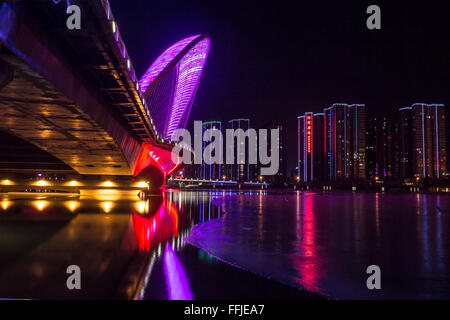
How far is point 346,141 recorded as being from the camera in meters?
129

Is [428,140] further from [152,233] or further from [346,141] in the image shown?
[152,233]

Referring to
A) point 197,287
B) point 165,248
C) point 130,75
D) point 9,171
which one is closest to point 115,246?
point 165,248

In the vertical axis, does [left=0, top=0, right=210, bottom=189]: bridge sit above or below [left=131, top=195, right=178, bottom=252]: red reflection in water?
above

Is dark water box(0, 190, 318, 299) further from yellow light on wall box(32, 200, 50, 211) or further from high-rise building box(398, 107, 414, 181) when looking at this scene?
high-rise building box(398, 107, 414, 181)

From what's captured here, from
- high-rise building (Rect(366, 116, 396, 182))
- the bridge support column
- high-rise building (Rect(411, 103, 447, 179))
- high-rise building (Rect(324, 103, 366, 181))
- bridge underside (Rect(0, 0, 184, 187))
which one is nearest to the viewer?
bridge underside (Rect(0, 0, 184, 187))

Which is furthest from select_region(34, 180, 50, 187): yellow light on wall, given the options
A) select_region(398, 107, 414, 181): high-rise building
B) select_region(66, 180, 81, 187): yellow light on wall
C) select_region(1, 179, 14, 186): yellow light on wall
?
select_region(398, 107, 414, 181): high-rise building

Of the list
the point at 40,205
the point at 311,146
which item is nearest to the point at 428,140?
the point at 311,146

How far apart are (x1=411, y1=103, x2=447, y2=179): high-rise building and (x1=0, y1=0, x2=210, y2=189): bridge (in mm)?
121335

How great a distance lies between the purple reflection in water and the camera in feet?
18.2

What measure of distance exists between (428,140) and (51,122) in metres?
134

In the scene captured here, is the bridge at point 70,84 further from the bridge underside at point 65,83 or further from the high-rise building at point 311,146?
the high-rise building at point 311,146
